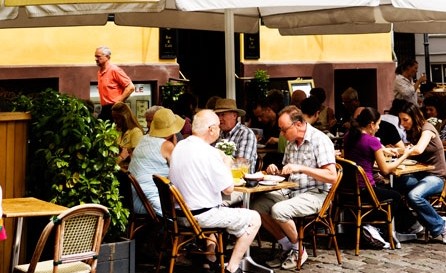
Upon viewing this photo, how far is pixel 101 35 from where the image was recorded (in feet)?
45.7

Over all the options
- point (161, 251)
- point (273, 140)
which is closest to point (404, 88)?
point (273, 140)

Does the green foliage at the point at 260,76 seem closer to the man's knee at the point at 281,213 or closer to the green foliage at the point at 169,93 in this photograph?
the green foliage at the point at 169,93

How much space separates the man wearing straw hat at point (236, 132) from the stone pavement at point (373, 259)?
106 centimetres

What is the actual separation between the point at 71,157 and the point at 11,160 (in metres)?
0.51

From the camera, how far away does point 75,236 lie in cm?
555

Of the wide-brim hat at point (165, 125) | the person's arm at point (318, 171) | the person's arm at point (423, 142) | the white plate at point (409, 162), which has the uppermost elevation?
the wide-brim hat at point (165, 125)

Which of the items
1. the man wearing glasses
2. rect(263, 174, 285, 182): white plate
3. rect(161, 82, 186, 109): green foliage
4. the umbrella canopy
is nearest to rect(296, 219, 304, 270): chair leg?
the man wearing glasses

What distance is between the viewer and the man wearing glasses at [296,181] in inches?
307

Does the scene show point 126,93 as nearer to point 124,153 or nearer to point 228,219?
point 124,153

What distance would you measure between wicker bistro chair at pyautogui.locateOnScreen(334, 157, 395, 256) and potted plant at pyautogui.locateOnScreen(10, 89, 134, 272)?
2734mm

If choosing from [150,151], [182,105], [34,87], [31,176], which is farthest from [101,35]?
[31,176]

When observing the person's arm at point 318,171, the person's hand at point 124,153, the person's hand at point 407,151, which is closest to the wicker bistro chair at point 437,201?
the person's hand at point 407,151

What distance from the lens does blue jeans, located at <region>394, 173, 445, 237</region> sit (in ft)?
29.4

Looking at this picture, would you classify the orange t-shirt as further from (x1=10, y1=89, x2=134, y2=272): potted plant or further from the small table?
(x1=10, y1=89, x2=134, y2=272): potted plant
